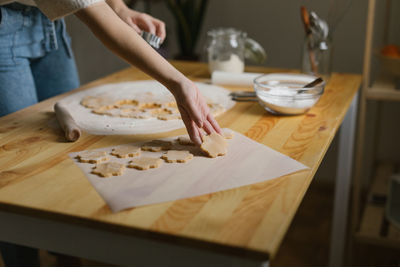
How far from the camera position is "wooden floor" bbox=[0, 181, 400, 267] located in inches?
72.6

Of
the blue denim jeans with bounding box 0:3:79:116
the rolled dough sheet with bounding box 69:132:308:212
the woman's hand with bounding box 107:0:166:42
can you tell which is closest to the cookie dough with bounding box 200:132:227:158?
the rolled dough sheet with bounding box 69:132:308:212

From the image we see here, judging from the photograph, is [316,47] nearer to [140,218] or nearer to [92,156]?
[92,156]

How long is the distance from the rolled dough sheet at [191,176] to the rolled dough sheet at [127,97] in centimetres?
16

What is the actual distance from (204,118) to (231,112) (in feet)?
0.97

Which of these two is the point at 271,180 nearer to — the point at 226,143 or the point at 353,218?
the point at 226,143

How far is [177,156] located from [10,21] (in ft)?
2.35

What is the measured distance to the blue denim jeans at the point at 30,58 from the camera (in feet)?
4.24

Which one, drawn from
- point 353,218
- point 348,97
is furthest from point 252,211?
point 353,218

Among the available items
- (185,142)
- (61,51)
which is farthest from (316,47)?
(61,51)

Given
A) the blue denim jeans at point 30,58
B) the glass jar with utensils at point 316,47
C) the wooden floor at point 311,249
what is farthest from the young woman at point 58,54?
the wooden floor at point 311,249

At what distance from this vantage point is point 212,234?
0.65 m

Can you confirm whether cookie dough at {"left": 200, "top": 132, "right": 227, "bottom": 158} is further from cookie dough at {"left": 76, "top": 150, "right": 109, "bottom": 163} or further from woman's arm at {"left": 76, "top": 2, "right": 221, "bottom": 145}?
cookie dough at {"left": 76, "top": 150, "right": 109, "bottom": 163}

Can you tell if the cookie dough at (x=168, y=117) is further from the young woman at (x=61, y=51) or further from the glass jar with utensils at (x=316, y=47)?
the glass jar with utensils at (x=316, y=47)

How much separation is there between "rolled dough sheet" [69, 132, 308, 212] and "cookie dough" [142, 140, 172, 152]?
13 millimetres
